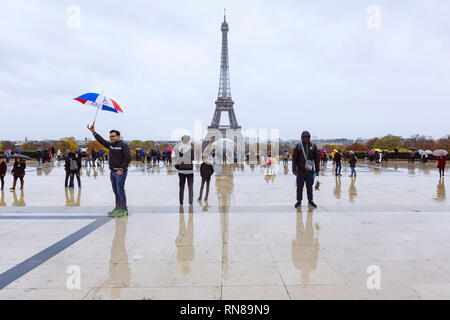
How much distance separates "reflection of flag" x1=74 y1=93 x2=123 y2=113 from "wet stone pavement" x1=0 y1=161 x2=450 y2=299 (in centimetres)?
248

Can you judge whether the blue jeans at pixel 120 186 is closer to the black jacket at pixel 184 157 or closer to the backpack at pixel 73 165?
the black jacket at pixel 184 157

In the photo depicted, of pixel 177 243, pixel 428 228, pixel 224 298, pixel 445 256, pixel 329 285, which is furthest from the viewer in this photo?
pixel 428 228

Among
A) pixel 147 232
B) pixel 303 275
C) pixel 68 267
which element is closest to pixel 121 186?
pixel 147 232

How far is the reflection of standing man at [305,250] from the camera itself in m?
3.64

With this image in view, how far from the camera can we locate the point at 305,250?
14.1ft

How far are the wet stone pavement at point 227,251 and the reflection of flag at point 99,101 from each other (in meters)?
2.48

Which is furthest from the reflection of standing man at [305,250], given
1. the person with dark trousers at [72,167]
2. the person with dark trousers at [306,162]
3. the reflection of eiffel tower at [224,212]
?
the person with dark trousers at [72,167]

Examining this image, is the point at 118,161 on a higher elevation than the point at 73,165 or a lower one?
higher

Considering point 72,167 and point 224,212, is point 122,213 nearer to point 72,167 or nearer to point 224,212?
point 224,212

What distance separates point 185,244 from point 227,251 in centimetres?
75

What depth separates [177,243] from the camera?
4.66 m

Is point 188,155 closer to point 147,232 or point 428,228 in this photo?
point 147,232

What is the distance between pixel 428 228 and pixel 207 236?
4107mm

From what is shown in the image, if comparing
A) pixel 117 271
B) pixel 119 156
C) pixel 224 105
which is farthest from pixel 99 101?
pixel 224 105
